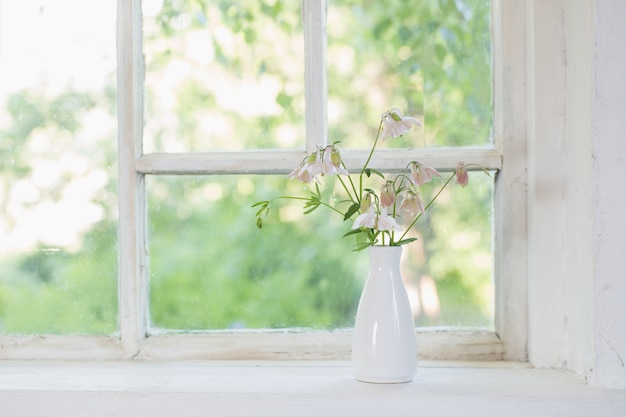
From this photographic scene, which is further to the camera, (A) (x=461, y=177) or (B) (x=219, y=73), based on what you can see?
(B) (x=219, y=73)

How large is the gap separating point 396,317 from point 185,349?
0.45 metres

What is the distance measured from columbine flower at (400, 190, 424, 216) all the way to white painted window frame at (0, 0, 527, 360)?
0.66ft

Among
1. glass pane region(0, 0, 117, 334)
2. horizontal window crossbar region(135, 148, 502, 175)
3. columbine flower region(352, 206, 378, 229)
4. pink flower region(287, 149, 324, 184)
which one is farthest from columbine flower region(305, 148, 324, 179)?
glass pane region(0, 0, 117, 334)

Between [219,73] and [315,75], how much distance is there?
0.62ft

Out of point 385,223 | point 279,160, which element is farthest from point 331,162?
point 279,160

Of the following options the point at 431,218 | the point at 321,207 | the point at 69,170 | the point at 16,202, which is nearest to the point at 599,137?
the point at 431,218

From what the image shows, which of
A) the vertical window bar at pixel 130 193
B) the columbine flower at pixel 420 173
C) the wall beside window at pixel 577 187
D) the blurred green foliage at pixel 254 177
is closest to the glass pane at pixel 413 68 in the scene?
the blurred green foliage at pixel 254 177

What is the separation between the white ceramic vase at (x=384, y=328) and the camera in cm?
136

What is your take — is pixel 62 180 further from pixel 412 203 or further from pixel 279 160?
pixel 412 203

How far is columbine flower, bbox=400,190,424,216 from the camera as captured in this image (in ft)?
4.45

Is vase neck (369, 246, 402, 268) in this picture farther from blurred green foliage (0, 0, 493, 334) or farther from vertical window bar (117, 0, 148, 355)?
vertical window bar (117, 0, 148, 355)

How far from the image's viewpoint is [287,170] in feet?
5.22

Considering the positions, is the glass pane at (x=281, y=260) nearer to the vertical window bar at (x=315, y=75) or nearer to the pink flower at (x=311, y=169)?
the vertical window bar at (x=315, y=75)

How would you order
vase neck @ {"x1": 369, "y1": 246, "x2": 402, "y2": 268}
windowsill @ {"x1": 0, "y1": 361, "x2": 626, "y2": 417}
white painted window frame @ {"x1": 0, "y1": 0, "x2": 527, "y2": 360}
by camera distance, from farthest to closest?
1. white painted window frame @ {"x1": 0, "y1": 0, "x2": 527, "y2": 360}
2. vase neck @ {"x1": 369, "y1": 246, "x2": 402, "y2": 268}
3. windowsill @ {"x1": 0, "y1": 361, "x2": 626, "y2": 417}
